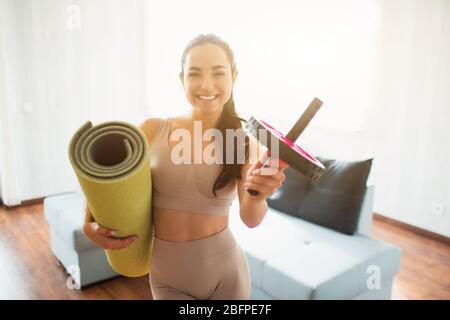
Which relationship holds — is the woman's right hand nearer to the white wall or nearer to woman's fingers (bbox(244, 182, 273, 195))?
woman's fingers (bbox(244, 182, 273, 195))

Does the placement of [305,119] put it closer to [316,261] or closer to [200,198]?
[200,198]

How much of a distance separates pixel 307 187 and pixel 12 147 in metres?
2.48

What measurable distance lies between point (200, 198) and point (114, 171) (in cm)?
23

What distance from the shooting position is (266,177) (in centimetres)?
66

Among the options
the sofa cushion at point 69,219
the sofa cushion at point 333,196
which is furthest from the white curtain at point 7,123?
the sofa cushion at point 333,196

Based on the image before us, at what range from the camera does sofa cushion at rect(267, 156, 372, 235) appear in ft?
6.46

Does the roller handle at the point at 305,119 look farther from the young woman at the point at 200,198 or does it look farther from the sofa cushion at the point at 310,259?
the sofa cushion at the point at 310,259

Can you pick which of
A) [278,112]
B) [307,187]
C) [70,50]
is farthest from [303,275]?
[70,50]

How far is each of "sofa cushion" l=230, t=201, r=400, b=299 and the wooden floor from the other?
0.48 meters

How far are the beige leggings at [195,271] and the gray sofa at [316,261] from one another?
2.67 feet

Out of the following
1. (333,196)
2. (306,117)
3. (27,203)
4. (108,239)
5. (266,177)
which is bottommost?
(27,203)

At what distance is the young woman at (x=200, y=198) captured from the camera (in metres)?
0.73

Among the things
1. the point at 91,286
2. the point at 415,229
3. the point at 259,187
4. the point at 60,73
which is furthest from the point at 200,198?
the point at 60,73

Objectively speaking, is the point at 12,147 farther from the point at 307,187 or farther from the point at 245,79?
the point at 307,187
